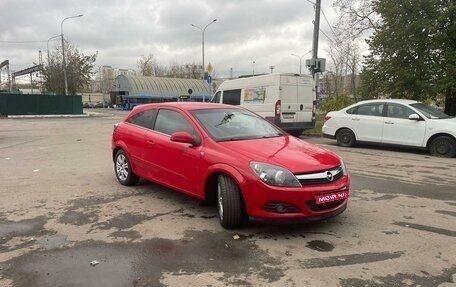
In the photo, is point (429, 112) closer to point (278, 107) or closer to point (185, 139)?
point (278, 107)

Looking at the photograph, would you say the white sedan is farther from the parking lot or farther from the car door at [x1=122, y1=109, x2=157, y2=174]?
the car door at [x1=122, y1=109, x2=157, y2=174]

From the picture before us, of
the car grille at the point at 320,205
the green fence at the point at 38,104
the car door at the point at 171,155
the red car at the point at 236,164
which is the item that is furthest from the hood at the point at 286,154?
the green fence at the point at 38,104

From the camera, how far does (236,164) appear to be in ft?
15.2

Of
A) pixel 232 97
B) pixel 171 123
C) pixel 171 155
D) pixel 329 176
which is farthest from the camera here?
pixel 232 97

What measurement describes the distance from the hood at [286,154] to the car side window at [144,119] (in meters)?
1.86

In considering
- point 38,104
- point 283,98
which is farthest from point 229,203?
point 38,104

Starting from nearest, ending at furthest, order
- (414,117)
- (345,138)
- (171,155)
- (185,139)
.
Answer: (185,139) < (171,155) < (414,117) < (345,138)

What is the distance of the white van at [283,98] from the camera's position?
13508mm

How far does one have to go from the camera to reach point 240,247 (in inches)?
170

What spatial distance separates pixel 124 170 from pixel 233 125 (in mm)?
2414

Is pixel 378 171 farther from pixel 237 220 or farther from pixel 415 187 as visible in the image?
pixel 237 220

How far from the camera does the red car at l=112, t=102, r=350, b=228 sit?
441 centimetres

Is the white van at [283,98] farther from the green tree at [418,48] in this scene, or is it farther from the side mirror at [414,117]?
the green tree at [418,48]

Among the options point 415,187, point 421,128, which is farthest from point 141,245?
point 421,128
